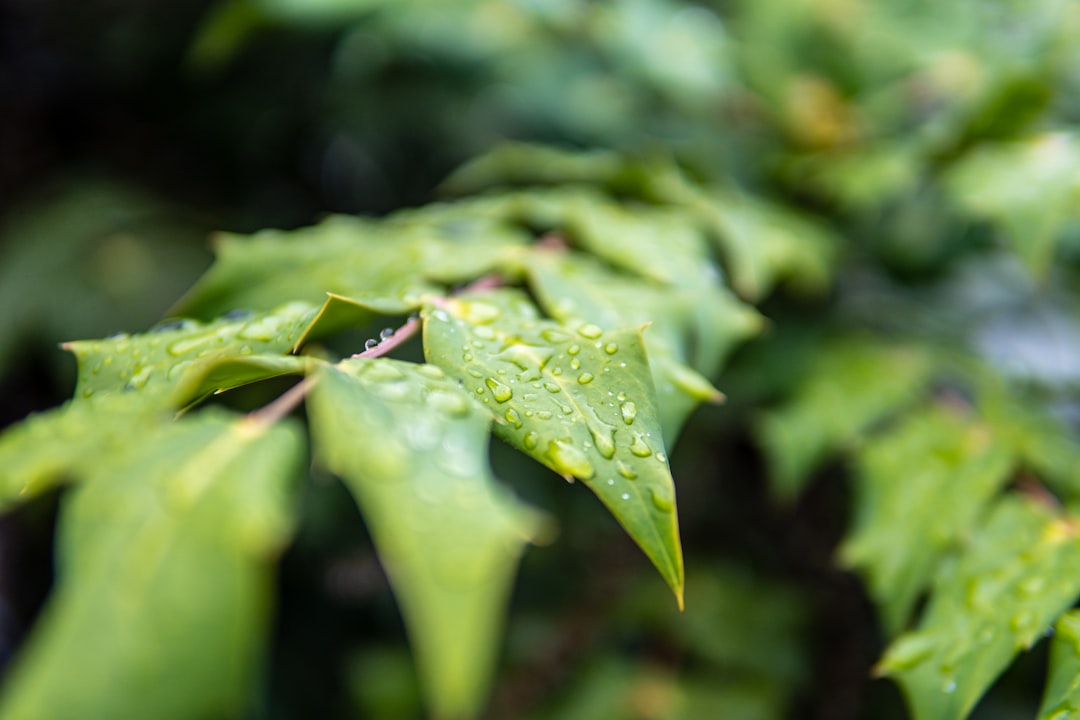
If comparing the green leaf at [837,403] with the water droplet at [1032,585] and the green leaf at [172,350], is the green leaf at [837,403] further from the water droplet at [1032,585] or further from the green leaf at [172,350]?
the green leaf at [172,350]

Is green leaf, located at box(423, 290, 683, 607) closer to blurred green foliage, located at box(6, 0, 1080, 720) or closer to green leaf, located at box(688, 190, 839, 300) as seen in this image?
blurred green foliage, located at box(6, 0, 1080, 720)

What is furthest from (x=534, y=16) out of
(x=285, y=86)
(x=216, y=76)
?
(x=216, y=76)

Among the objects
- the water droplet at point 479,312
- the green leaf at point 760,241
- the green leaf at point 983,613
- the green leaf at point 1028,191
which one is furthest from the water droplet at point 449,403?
the green leaf at point 1028,191

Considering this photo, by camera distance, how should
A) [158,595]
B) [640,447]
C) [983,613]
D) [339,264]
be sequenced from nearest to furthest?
[158,595] < [640,447] < [983,613] < [339,264]

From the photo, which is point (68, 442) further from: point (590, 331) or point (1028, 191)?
point (1028, 191)

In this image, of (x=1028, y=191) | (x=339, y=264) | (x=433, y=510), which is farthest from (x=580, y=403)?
(x=1028, y=191)

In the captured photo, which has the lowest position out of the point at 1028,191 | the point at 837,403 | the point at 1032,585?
the point at 837,403

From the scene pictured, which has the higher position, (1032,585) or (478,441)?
(478,441)

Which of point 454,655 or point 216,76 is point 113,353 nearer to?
point 454,655
